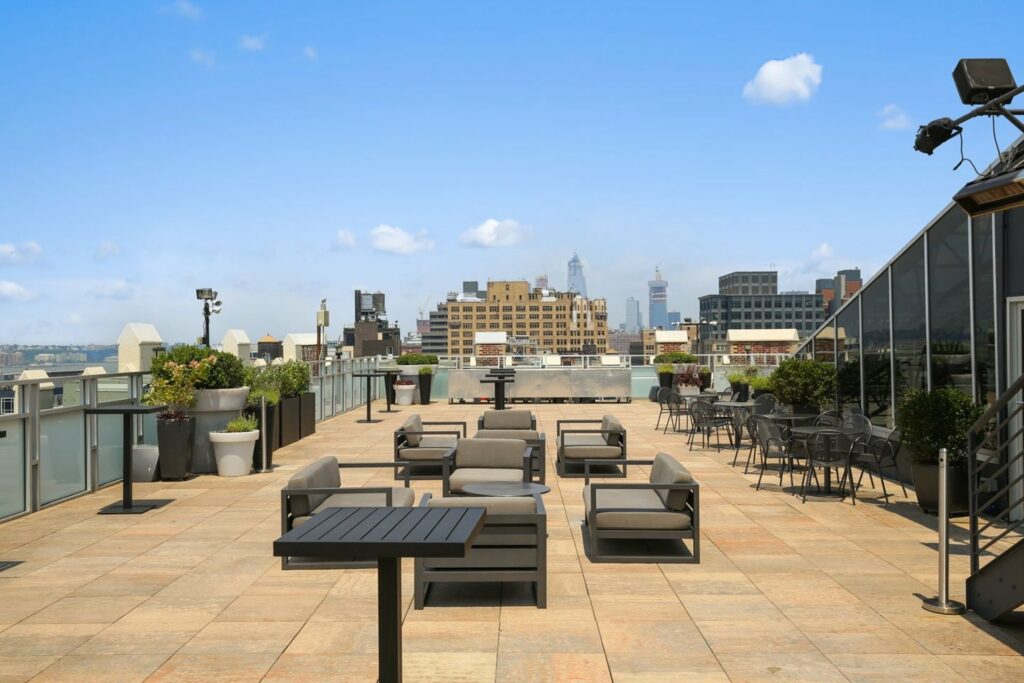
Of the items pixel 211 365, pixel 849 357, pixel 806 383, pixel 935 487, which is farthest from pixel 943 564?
pixel 211 365

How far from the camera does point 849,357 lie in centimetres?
1273

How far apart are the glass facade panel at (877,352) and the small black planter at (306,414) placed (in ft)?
31.7

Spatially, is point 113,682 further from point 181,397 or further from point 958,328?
point 958,328

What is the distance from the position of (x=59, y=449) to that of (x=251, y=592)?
15.8 feet

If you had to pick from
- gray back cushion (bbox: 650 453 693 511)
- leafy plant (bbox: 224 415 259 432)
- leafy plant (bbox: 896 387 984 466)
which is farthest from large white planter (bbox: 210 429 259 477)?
leafy plant (bbox: 896 387 984 466)

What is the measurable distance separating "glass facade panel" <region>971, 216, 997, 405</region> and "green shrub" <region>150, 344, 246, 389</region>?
9.28 metres

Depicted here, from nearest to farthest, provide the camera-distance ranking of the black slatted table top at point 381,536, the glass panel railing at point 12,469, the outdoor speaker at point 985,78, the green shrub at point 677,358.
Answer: the black slatted table top at point 381,536 < the outdoor speaker at point 985,78 < the glass panel railing at point 12,469 < the green shrub at point 677,358

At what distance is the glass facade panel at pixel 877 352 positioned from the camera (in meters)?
11.3

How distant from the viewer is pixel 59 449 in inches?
372

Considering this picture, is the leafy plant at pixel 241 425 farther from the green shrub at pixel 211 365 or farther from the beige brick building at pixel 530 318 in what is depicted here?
the beige brick building at pixel 530 318

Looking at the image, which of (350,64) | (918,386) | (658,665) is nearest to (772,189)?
(350,64)

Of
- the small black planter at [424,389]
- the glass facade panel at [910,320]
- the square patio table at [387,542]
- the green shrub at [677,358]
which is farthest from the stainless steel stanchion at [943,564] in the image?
the green shrub at [677,358]

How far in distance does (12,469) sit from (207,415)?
3.22 metres

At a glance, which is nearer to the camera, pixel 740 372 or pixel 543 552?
pixel 543 552
